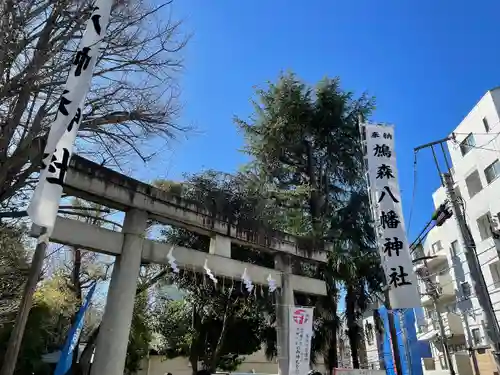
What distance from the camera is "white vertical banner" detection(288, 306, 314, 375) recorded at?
8.41 m

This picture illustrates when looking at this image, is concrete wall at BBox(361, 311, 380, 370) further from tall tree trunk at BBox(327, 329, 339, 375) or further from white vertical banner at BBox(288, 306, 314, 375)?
white vertical banner at BBox(288, 306, 314, 375)

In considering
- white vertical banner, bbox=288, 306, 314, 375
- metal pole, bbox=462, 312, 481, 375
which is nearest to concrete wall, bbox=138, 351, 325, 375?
metal pole, bbox=462, 312, 481, 375

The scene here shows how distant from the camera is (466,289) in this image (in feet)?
76.0

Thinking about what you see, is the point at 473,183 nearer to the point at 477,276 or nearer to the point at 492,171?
the point at 492,171

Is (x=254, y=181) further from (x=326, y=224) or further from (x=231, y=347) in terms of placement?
(x=231, y=347)

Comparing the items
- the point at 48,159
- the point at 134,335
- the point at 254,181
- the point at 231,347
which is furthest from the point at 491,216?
the point at 48,159

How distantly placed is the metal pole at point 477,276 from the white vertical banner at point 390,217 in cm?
126

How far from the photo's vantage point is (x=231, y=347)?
50.7 feet

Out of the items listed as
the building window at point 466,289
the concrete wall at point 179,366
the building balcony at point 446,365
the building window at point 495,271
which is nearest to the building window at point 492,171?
the building window at point 495,271

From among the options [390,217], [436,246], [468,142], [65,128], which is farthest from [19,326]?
[436,246]

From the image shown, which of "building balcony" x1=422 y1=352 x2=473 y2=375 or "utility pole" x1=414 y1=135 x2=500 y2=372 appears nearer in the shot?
"utility pole" x1=414 y1=135 x2=500 y2=372

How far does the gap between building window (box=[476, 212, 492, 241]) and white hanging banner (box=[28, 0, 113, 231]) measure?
20.7 meters

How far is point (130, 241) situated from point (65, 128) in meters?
2.36

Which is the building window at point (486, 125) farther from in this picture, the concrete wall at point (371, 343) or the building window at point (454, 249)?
the concrete wall at point (371, 343)
